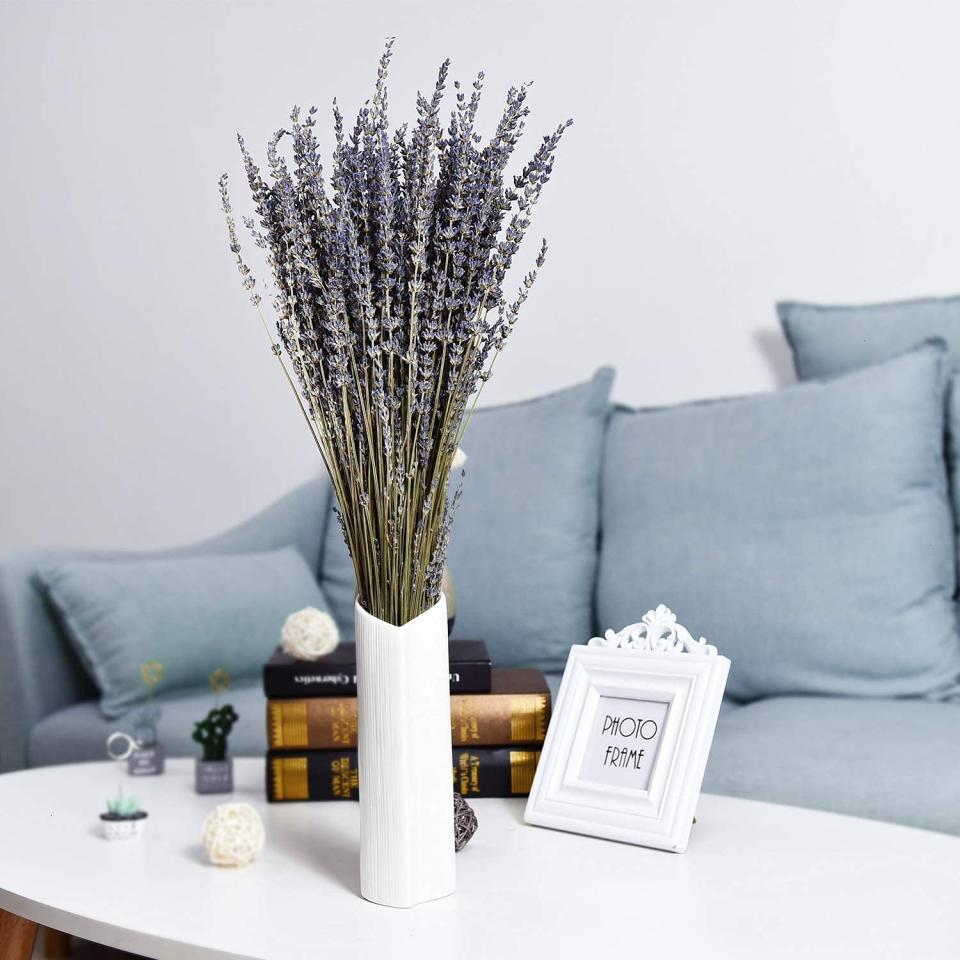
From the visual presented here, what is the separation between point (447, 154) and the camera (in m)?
0.83

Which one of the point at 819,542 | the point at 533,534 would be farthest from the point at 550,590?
the point at 819,542

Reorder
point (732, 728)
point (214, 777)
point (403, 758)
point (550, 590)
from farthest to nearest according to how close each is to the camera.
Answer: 1. point (550, 590)
2. point (732, 728)
3. point (214, 777)
4. point (403, 758)

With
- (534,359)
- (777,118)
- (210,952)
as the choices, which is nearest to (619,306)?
(534,359)

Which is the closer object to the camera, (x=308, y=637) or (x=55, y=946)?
(x=308, y=637)

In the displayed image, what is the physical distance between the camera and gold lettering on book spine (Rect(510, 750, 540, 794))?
116 cm

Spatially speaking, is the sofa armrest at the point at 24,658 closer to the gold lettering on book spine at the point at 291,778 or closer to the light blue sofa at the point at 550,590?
the light blue sofa at the point at 550,590

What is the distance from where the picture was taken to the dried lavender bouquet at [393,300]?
0.80 m

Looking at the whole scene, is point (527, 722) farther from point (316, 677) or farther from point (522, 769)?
point (316, 677)

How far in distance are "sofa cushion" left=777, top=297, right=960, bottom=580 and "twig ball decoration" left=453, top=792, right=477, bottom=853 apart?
1348 millimetres

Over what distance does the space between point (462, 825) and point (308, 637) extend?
14.9 inches

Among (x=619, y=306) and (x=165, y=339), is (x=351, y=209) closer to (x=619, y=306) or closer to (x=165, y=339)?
(x=619, y=306)

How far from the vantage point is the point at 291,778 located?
120cm

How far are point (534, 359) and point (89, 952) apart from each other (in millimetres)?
1561

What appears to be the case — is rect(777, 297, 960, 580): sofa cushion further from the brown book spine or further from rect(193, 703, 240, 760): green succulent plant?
rect(193, 703, 240, 760): green succulent plant
